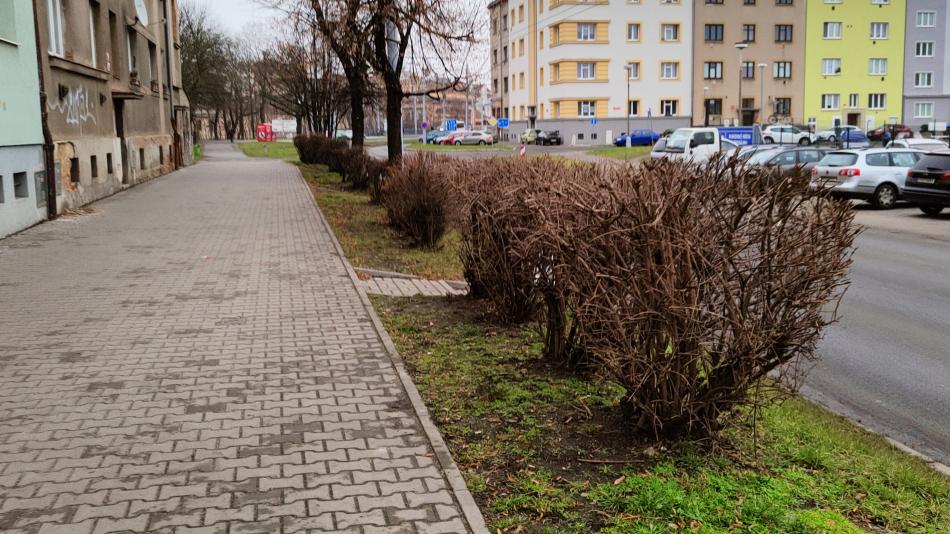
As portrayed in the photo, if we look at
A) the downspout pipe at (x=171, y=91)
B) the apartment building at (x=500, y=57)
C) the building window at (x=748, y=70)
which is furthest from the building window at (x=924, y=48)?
the downspout pipe at (x=171, y=91)

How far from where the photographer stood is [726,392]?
4.50 meters

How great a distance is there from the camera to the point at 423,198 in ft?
41.9

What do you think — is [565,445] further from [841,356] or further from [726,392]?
[841,356]

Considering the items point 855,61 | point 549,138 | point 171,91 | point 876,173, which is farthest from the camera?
point 855,61

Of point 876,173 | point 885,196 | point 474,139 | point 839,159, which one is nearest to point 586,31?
point 474,139

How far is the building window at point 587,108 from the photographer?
2783 inches

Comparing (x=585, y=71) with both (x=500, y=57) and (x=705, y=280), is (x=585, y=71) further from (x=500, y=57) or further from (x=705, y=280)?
(x=705, y=280)

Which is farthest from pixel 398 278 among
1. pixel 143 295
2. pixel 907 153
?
pixel 907 153

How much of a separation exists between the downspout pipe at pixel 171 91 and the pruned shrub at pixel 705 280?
3257 cm

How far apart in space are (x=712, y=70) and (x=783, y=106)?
280 inches

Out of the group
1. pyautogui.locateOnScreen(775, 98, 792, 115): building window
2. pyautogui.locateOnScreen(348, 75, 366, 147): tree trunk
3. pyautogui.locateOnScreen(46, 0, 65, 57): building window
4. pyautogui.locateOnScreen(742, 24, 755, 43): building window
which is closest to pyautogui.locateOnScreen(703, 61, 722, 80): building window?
pyautogui.locateOnScreen(742, 24, 755, 43): building window

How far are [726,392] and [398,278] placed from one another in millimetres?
6774

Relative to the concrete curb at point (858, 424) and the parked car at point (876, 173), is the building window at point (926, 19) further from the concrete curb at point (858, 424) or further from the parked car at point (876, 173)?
the concrete curb at point (858, 424)

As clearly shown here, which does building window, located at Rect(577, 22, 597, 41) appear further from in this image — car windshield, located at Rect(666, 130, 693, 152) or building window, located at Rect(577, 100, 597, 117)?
car windshield, located at Rect(666, 130, 693, 152)
